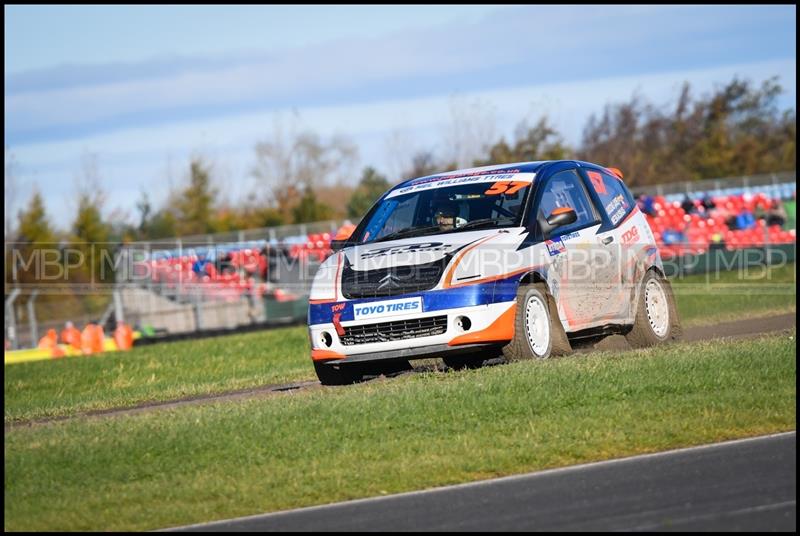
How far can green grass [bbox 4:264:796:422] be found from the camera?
12.3m

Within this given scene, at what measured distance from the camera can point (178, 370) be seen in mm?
15750

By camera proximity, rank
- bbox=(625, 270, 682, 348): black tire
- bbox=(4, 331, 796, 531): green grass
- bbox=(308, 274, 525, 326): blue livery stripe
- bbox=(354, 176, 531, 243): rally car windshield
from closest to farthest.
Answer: bbox=(4, 331, 796, 531): green grass
bbox=(308, 274, 525, 326): blue livery stripe
bbox=(354, 176, 531, 243): rally car windshield
bbox=(625, 270, 682, 348): black tire

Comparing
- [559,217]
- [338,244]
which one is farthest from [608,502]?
[338,244]

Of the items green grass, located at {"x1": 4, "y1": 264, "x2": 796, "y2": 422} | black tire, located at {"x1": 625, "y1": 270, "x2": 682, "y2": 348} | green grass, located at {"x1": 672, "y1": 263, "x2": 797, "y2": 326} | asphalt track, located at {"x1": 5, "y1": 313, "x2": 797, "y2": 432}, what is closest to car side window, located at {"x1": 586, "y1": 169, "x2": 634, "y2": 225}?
black tire, located at {"x1": 625, "y1": 270, "x2": 682, "y2": 348}

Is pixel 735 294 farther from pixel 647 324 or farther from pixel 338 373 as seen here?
pixel 338 373

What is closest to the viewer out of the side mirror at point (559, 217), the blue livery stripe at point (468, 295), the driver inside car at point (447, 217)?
the blue livery stripe at point (468, 295)

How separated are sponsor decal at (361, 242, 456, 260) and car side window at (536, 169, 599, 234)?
114 cm

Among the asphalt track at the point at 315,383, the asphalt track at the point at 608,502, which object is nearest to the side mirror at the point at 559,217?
the asphalt track at the point at 315,383

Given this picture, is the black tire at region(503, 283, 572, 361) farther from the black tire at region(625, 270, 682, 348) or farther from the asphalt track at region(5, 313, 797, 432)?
the asphalt track at region(5, 313, 797, 432)

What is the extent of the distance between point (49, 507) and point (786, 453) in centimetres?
420

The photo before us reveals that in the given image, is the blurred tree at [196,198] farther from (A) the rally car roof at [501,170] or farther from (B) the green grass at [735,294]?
(A) the rally car roof at [501,170]

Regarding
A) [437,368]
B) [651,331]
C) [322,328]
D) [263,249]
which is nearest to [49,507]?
[322,328]

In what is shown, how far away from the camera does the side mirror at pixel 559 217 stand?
10977 mm

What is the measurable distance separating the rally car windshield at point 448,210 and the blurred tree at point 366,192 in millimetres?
35725
